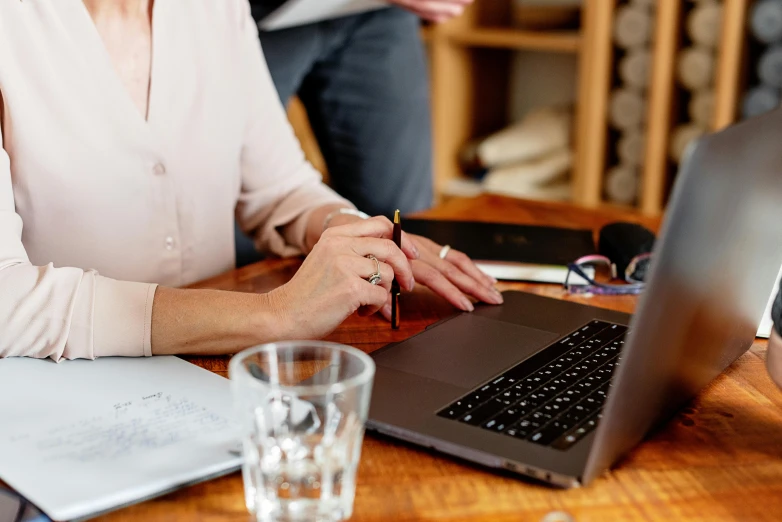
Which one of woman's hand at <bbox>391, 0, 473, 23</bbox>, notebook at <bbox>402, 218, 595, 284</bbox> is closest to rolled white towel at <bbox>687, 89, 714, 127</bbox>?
woman's hand at <bbox>391, 0, 473, 23</bbox>

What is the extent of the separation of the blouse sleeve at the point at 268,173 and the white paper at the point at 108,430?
48 cm

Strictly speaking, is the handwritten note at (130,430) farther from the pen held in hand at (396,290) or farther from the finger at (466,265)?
the finger at (466,265)

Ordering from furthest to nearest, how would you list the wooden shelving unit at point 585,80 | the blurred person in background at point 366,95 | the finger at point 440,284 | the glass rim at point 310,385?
the wooden shelving unit at point 585,80 → the blurred person in background at point 366,95 → the finger at point 440,284 → the glass rim at point 310,385

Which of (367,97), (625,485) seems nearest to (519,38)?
(367,97)

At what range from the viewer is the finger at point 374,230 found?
1.01m

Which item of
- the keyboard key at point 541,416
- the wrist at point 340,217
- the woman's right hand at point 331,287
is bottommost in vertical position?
the keyboard key at point 541,416

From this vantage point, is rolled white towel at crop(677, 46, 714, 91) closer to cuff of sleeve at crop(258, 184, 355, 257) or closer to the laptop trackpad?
cuff of sleeve at crop(258, 184, 355, 257)

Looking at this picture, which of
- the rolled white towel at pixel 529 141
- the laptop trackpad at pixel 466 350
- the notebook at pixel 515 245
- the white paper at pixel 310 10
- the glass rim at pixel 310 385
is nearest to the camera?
the glass rim at pixel 310 385

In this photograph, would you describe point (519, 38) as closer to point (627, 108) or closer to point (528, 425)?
point (627, 108)

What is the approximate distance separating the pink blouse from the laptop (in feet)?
1.01

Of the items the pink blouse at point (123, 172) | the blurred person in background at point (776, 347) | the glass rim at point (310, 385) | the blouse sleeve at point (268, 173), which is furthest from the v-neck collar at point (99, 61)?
the blurred person in background at point (776, 347)

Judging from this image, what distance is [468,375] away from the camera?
89 centimetres

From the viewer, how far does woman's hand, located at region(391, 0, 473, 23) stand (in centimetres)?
176

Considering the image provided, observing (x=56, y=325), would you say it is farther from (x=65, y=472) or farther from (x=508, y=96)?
(x=508, y=96)
